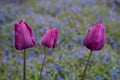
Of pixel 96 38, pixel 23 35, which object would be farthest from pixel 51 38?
pixel 96 38

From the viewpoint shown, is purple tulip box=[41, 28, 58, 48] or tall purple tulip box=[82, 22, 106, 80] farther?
purple tulip box=[41, 28, 58, 48]

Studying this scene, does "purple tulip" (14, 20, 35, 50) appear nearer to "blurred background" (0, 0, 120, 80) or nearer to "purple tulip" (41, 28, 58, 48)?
"purple tulip" (41, 28, 58, 48)

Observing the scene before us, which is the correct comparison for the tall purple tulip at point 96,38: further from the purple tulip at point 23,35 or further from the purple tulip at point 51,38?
the purple tulip at point 23,35

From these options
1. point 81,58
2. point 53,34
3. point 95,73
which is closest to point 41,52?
point 81,58

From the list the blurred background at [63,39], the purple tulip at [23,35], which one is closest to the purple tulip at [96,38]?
the purple tulip at [23,35]

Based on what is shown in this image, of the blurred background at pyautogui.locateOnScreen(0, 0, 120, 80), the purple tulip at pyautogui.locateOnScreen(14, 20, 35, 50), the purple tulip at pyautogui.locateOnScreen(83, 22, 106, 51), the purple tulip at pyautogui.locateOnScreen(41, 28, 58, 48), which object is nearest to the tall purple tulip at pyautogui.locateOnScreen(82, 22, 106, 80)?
the purple tulip at pyautogui.locateOnScreen(83, 22, 106, 51)

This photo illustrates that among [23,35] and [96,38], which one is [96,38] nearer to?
[96,38]
